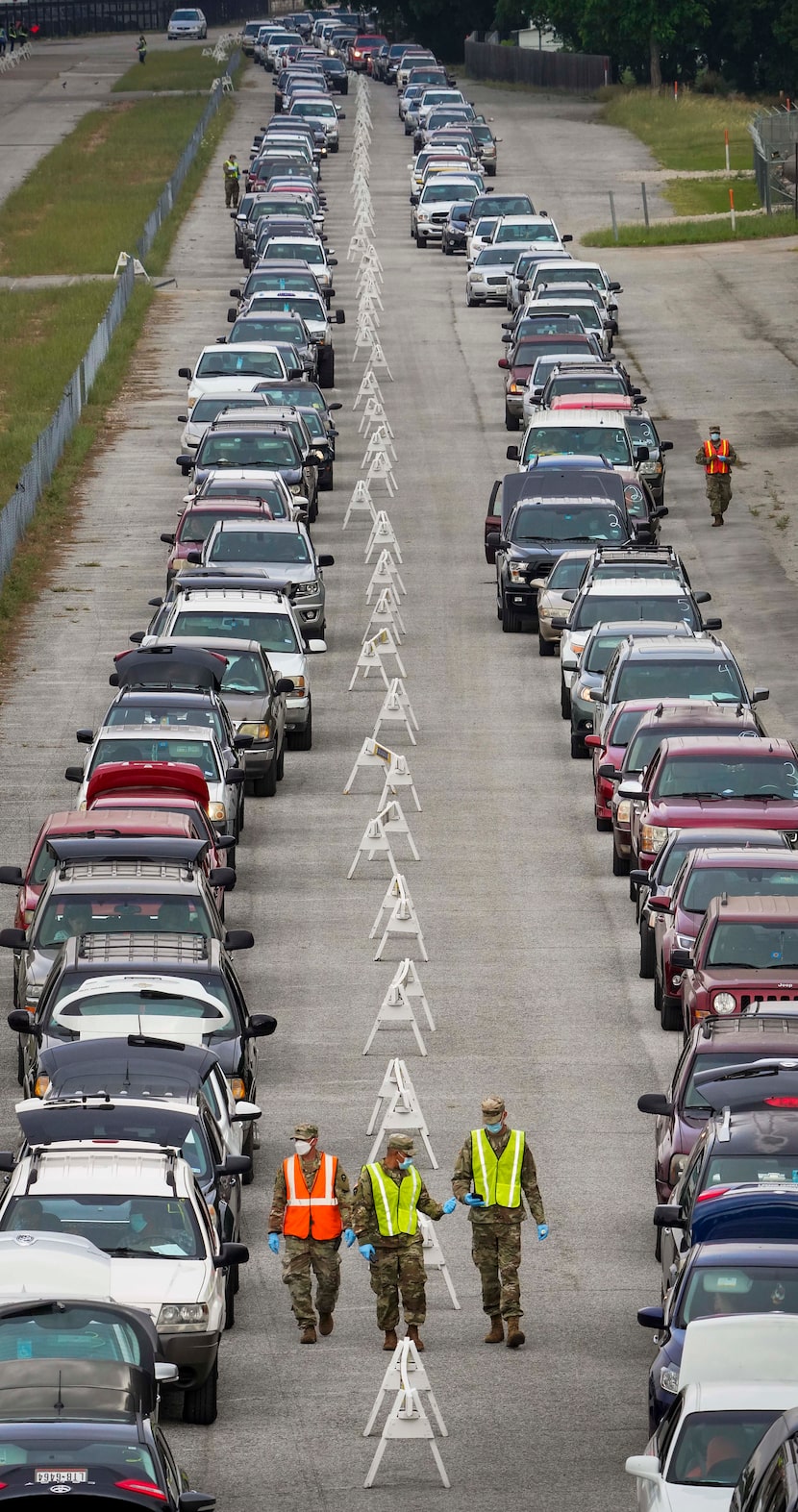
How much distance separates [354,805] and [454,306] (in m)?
36.1

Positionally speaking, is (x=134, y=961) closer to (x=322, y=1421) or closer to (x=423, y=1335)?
(x=423, y=1335)

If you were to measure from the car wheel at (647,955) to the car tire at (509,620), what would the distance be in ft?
46.9

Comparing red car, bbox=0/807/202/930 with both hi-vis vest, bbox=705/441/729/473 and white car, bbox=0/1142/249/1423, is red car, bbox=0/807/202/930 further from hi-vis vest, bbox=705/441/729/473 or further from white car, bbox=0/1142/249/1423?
hi-vis vest, bbox=705/441/729/473

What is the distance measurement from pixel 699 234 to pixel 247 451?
34.3 metres

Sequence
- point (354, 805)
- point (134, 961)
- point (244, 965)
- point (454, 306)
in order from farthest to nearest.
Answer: point (454, 306), point (354, 805), point (244, 965), point (134, 961)

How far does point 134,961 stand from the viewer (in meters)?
19.6

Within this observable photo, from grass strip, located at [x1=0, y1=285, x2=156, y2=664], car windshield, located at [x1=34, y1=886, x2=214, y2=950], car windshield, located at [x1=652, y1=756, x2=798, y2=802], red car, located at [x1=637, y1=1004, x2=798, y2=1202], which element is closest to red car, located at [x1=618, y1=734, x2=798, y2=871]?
car windshield, located at [x1=652, y1=756, x2=798, y2=802]

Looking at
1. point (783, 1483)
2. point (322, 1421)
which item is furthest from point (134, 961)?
point (783, 1483)

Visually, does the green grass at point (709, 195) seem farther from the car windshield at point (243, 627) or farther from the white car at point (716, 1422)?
the white car at point (716, 1422)

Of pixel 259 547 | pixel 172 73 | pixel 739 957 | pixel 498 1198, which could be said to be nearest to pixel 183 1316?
pixel 498 1198

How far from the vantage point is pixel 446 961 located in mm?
24125

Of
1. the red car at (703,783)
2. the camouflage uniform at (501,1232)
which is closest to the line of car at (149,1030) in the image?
the camouflage uniform at (501,1232)

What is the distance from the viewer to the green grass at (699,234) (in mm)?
72688

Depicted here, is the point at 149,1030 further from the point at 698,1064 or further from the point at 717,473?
the point at 717,473
